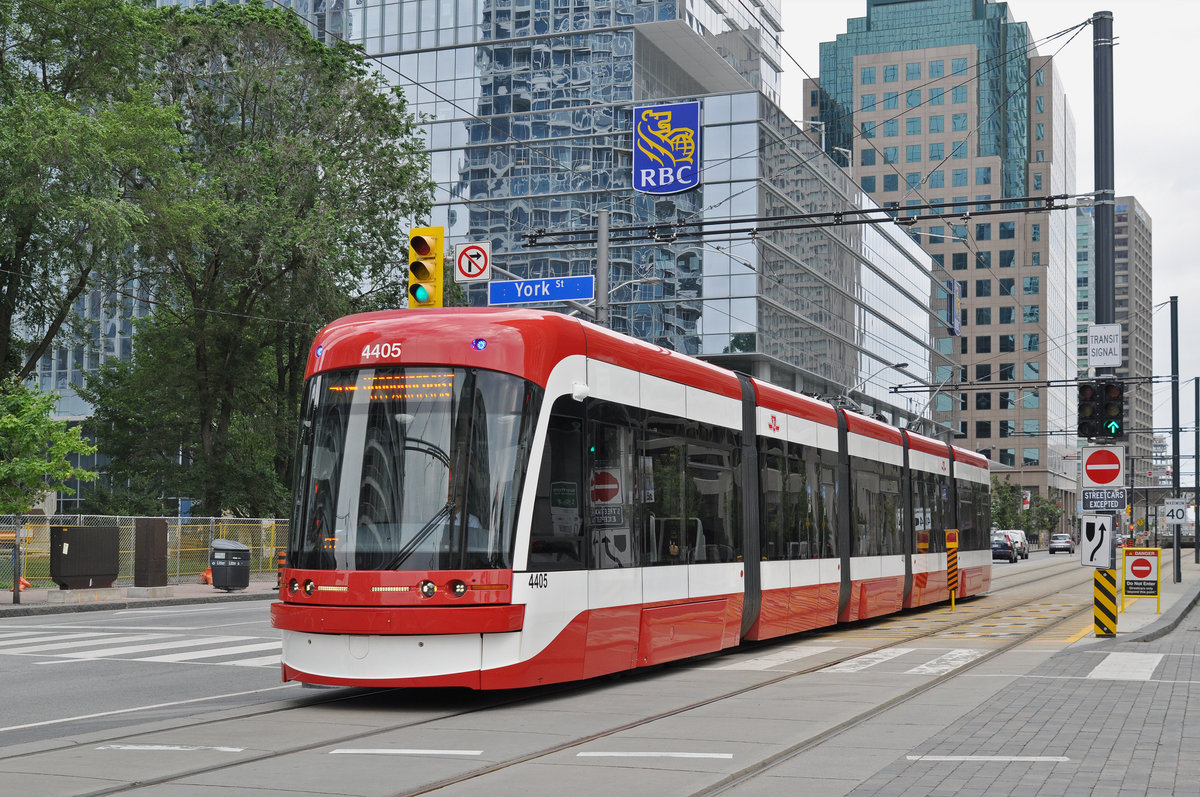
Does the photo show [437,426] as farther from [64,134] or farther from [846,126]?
[846,126]

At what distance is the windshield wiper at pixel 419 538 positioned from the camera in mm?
11109

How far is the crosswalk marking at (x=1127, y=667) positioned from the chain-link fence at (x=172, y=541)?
68.6ft

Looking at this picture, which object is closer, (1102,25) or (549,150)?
(1102,25)

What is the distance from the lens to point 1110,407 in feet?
64.5

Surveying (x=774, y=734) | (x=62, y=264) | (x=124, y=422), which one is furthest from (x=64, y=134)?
(x=774, y=734)

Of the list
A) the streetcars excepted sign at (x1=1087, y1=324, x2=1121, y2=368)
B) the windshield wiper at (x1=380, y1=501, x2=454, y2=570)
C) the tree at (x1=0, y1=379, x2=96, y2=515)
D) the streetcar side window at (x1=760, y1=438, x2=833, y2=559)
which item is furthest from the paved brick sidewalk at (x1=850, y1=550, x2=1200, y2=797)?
the tree at (x1=0, y1=379, x2=96, y2=515)

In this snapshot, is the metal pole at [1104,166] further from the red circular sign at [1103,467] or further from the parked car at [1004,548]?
the parked car at [1004,548]

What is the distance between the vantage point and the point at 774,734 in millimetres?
9961

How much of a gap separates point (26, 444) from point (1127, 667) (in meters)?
35.9

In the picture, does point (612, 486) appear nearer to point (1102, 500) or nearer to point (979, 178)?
point (1102, 500)

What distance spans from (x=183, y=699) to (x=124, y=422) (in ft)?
149

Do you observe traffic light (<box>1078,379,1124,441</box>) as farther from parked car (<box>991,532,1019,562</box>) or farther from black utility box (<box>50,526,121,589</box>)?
parked car (<box>991,532,1019,562</box>)

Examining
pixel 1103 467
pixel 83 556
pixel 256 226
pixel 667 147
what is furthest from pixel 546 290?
pixel 256 226

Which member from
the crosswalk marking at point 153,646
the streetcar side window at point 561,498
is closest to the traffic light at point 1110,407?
the streetcar side window at point 561,498
